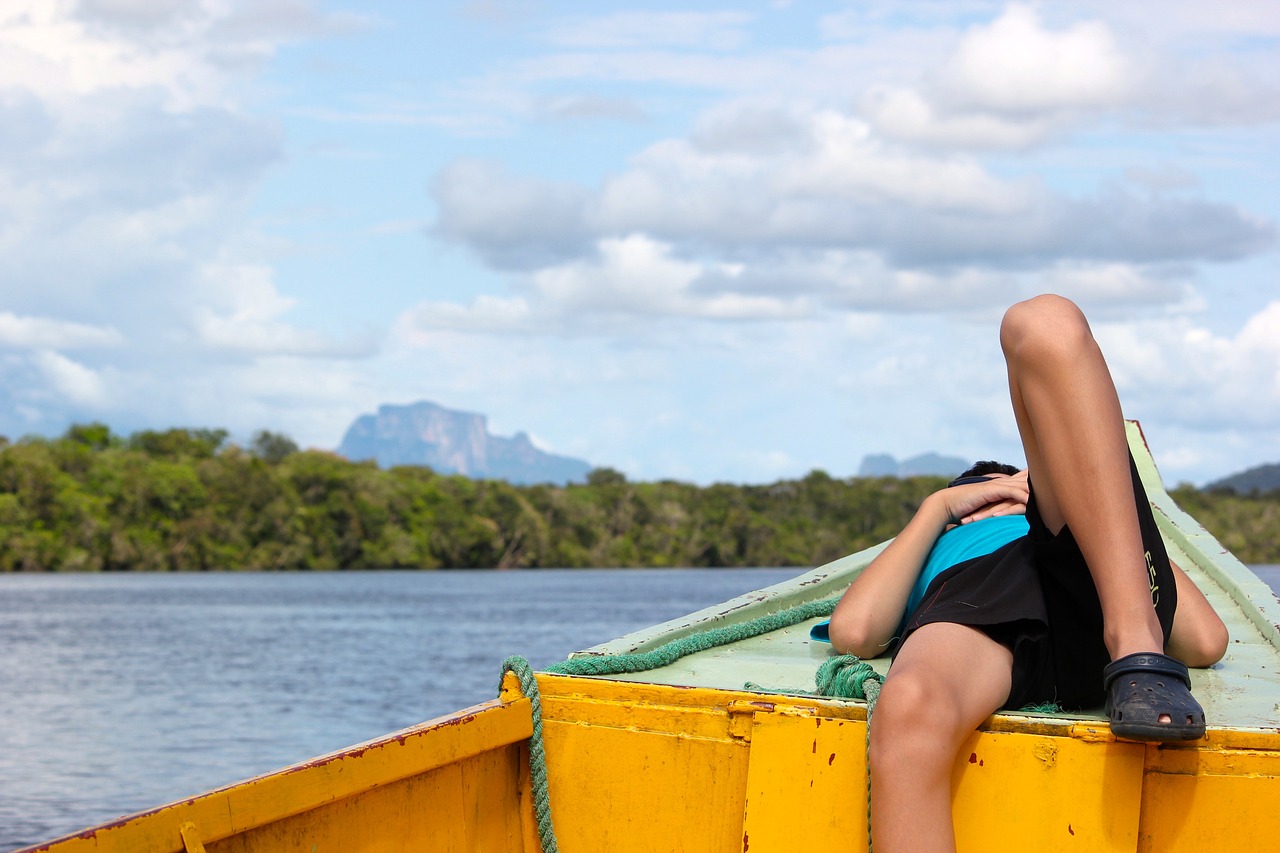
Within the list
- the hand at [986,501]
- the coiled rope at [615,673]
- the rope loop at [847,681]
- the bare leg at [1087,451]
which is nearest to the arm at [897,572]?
the hand at [986,501]

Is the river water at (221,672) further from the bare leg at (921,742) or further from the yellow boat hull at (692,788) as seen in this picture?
the bare leg at (921,742)

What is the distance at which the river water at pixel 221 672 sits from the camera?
12414 mm

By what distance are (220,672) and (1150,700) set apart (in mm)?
22867

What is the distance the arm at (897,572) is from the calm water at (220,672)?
391cm

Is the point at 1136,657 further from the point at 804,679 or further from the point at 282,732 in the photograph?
the point at 282,732

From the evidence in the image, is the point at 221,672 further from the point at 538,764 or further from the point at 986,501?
the point at 538,764

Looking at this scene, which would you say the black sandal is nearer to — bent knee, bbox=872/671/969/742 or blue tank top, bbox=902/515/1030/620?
bent knee, bbox=872/671/969/742

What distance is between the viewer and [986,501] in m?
2.89

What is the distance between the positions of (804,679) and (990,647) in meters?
0.52

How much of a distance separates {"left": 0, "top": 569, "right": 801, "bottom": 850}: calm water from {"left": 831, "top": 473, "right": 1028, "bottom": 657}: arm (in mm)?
3908

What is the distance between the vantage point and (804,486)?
8050 cm

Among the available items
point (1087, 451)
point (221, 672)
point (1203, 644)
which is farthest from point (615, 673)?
point (221, 672)

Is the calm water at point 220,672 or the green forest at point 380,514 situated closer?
the calm water at point 220,672

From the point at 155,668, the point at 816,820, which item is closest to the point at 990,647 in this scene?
the point at 816,820
